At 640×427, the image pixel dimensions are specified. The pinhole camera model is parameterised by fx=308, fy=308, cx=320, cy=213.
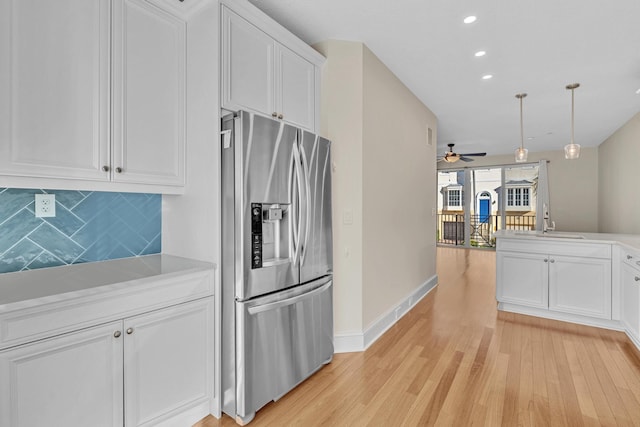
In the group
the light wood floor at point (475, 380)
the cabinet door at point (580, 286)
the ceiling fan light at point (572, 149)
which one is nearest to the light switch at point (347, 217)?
the light wood floor at point (475, 380)

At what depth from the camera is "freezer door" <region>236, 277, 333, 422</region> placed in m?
1.84

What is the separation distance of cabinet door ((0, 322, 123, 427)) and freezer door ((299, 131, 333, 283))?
1.18m

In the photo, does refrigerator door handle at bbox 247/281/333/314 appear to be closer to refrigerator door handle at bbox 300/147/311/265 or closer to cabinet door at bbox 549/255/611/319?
refrigerator door handle at bbox 300/147/311/265

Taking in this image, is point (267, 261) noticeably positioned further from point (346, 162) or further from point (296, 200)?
point (346, 162)

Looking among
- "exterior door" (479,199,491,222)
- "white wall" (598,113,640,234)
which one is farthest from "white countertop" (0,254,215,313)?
"exterior door" (479,199,491,222)

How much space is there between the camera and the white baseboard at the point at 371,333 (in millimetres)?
2734

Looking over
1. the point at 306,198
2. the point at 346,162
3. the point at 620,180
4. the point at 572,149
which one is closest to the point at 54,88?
the point at 306,198

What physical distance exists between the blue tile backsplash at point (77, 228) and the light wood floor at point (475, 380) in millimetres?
1259

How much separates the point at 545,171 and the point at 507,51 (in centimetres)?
665

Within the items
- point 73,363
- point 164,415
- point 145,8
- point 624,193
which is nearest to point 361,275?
point 164,415

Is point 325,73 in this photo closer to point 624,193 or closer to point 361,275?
point 361,275

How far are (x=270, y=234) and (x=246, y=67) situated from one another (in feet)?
3.68

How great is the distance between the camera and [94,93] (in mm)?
1639

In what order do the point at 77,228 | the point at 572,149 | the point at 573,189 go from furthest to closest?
1. the point at 573,189
2. the point at 572,149
3. the point at 77,228
